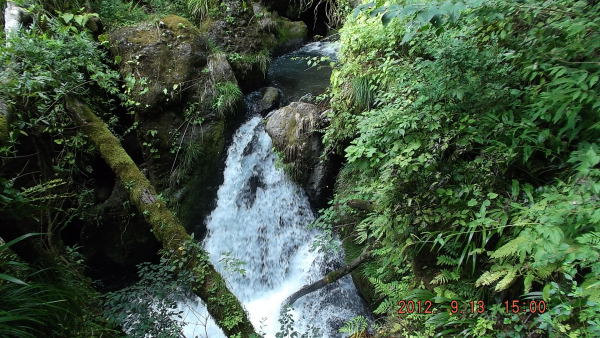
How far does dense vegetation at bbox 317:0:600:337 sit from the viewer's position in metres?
1.99

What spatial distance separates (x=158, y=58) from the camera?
6.21m

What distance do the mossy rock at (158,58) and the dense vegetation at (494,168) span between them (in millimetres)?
4283

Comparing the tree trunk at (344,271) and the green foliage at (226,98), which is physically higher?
the green foliage at (226,98)

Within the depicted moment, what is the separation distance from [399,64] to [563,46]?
1.65 m

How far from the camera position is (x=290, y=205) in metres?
5.43

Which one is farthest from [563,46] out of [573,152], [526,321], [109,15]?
[109,15]

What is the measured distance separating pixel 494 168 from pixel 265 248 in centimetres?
368

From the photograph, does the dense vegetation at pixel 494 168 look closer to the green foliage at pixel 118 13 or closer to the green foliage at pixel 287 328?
the green foliage at pixel 287 328

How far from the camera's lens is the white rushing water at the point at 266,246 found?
14.7 feet

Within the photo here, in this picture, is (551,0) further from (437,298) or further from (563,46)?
(437,298)

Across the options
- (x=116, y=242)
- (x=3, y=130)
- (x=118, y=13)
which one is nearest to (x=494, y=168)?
(x=3, y=130)

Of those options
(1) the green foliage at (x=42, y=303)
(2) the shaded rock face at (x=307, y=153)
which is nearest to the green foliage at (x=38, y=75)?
(1) the green foliage at (x=42, y=303)

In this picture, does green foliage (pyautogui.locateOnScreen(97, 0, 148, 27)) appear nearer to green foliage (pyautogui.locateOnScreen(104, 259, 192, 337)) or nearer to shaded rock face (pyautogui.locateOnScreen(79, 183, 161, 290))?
shaded rock face (pyautogui.locateOnScreen(79, 183, 161, 290))

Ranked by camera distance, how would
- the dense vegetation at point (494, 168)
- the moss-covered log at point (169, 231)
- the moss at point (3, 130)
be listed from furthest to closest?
1. the moss-covered log at point (169, 231)
2. the moss at point (3, 130)
3. the dense vegetation at point (494, 168)
